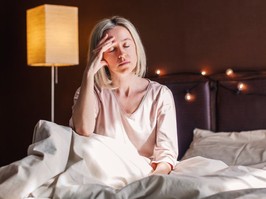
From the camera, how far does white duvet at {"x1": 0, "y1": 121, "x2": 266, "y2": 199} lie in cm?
132

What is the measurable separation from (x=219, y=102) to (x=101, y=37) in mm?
891

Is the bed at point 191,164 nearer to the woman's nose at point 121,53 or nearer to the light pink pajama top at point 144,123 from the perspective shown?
the light pink pajama top at point 144,123

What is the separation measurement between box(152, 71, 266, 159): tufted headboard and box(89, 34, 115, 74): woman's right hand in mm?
851

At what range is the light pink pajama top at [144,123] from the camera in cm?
205

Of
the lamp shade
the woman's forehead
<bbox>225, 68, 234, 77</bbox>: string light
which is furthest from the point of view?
the lamp shade

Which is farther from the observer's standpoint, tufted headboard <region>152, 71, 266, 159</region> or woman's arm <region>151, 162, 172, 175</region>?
tufted headboard <region>152, 71, 266, 159</region>

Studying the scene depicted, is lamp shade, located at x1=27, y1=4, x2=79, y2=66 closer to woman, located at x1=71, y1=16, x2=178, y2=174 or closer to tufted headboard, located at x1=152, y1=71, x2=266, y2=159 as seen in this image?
tufted headboard, located at x1=152, y1=71, x2=266, y2=159

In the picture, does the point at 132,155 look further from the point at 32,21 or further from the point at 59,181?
the point at 32,21

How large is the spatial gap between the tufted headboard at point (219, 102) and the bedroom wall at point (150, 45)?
0.47 ft

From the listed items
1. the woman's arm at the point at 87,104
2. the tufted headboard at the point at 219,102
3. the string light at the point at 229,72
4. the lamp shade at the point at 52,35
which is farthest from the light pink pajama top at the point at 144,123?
the lamp shade at the point at 52,35

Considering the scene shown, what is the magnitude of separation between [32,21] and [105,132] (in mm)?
1635

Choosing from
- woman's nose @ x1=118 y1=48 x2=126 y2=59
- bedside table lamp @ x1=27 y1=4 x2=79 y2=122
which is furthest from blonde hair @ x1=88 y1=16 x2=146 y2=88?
bedside table lamp @ x1=27 y1=4 x2=79 y2=122

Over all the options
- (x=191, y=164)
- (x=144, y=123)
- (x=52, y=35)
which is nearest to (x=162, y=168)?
(x=191, y=164)

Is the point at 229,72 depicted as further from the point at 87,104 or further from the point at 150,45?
the point at 87,104
